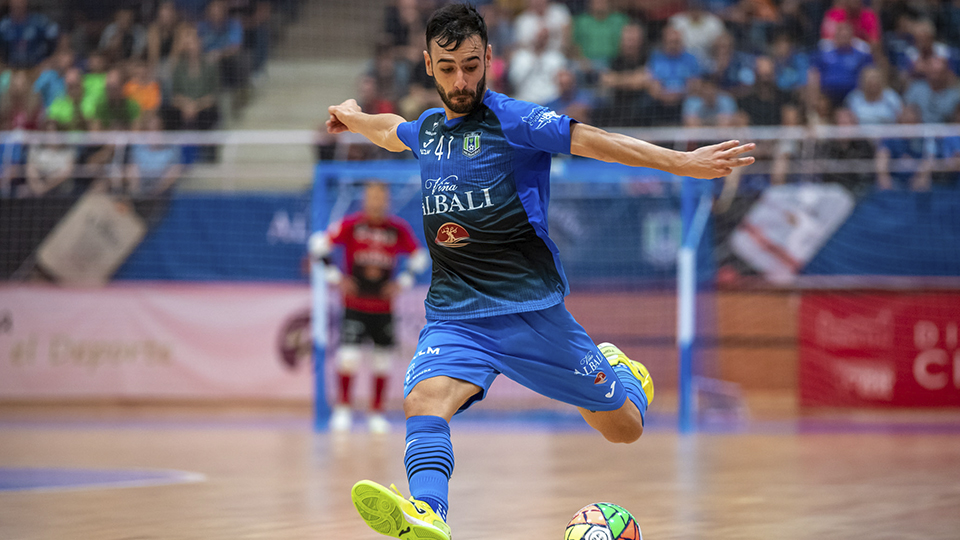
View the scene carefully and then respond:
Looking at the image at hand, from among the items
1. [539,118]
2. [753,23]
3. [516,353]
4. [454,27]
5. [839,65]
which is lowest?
[516,353]

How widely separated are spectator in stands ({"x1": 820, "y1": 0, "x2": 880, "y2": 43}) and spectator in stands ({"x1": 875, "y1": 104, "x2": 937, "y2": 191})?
248 centimetres

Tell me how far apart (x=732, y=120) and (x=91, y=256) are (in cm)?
890

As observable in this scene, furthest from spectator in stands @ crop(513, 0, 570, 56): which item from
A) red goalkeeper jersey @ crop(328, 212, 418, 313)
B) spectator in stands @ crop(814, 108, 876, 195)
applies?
red goalkeeper jersey @ crop(328, 212, 418, 313)

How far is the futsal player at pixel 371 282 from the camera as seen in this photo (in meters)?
12.1

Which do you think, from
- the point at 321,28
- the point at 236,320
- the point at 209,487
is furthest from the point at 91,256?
the point at 209,487

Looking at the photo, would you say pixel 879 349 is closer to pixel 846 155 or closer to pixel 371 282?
pixel 846 155

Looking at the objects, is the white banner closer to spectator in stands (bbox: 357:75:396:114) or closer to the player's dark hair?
spectator in stands (bbox: 357:75:396:114)

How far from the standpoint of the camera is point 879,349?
12844 millimetres

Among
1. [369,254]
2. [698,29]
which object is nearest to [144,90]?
[369,254]

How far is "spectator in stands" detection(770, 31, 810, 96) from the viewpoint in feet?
49.9

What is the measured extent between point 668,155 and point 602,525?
1551 mm

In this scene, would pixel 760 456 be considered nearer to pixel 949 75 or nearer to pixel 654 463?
pixel 654 463

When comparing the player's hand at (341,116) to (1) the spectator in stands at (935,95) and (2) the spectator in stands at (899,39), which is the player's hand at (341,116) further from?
(2) the spectator in stands at (899,39)

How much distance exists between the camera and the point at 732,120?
14680 mm
